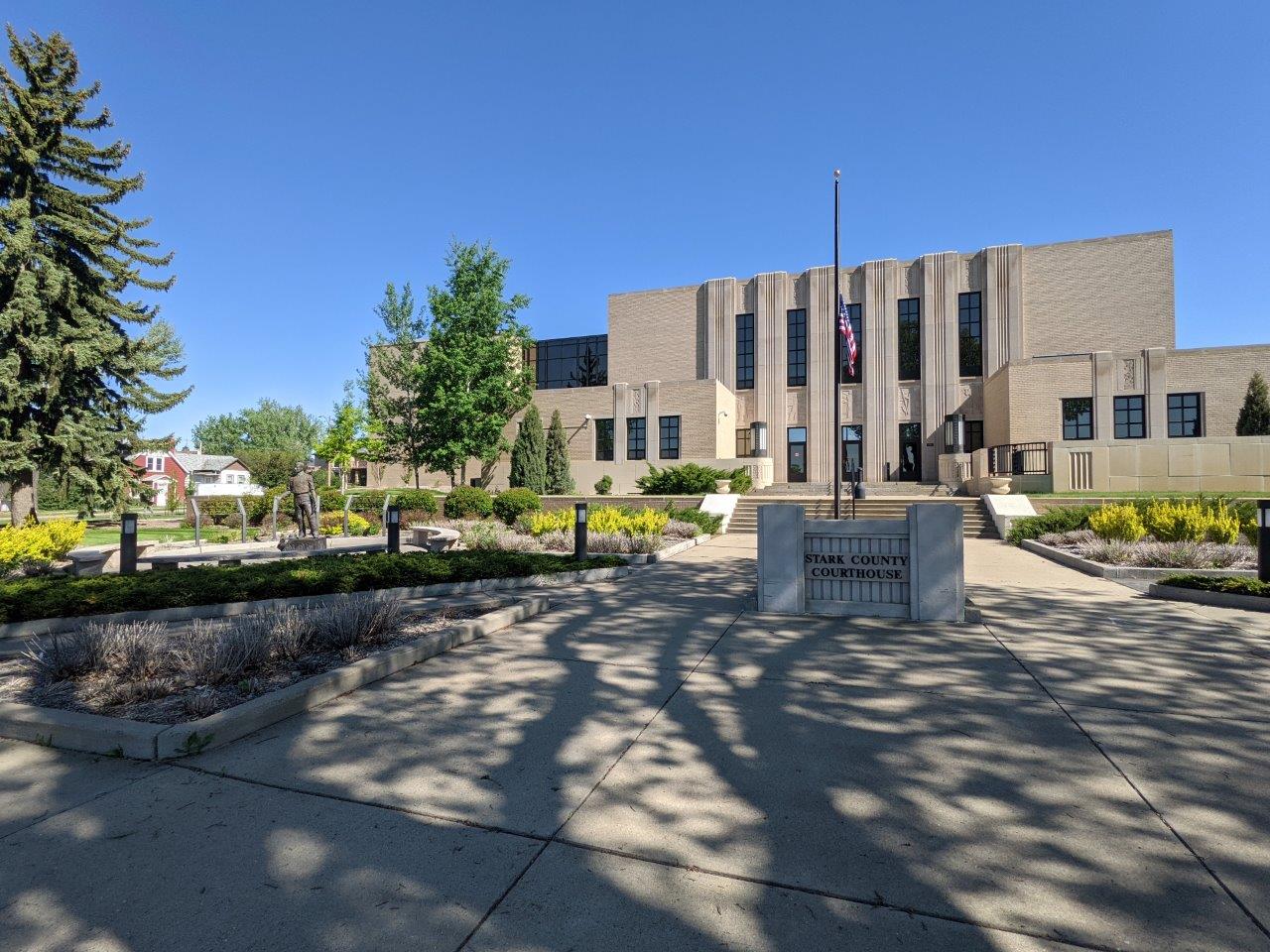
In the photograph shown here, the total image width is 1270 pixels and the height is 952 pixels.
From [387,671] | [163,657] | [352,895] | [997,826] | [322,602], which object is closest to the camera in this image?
[352,895]

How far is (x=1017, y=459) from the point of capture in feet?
74.0

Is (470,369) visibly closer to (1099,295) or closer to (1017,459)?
(1017,459)

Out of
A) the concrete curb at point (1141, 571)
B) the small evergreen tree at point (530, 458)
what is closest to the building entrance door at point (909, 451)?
the small evergreen tree at point (530, 458)

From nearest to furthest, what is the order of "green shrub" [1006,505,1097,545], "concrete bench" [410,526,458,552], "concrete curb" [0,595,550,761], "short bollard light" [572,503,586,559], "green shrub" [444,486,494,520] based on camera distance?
"concrete curb" [0,595,550,761] < "short bollard light" [572,503,586,559] < "concrete bench" [410,526,458,552] < "green shrub" [1006,505,1097,545] < "green shrub" [444,486,494,520]

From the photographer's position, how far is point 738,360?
36156 millimetres

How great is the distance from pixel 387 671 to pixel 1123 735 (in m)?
5.15

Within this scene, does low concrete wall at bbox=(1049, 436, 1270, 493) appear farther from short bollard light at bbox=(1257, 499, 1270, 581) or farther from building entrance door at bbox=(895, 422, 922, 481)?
short bollard light at bbox=(1257, 499, 1270, 581)

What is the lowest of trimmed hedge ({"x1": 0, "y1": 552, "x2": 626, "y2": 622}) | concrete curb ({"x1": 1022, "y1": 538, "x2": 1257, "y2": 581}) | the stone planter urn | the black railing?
concrete curb ({"x1": 1022, "y1": 538, "x2": 1257, "y2": 581})

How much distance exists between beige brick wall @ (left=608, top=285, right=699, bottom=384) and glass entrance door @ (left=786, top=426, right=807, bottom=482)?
7128mm

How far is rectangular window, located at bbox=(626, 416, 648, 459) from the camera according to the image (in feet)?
109

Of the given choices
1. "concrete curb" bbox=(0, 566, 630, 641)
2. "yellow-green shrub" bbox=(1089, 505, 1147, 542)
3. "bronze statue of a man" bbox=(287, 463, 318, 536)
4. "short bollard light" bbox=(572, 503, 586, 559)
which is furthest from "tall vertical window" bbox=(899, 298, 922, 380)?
"bronze statue of a man" bbox=(287, 463, 318, 536)

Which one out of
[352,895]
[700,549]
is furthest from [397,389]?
[352,895]

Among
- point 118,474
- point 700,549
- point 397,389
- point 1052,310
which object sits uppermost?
point 1052,310

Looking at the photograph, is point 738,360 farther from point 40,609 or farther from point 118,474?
point 40,609
